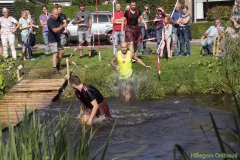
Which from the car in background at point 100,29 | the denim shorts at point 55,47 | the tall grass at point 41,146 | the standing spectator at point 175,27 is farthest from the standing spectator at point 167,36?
the tall grass at point 41,146

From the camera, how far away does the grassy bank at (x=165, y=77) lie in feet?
48.8

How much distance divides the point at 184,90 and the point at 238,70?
175 centimetres

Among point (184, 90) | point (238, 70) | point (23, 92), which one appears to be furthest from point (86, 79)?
point (238, 70)

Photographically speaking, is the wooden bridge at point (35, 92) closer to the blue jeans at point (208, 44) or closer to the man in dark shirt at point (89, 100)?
the man in dark shirt at point (89, 100)

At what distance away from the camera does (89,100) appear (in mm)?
11078

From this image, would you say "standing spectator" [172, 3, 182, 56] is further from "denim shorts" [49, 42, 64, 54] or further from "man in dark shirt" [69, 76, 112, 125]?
"man in dark shirt" [69, 76, 112, 125]

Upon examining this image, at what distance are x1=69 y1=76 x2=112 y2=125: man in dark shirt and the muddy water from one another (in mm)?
305

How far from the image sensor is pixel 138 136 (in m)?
10.9

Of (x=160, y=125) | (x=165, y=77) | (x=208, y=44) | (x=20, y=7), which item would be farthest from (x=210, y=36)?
(x=20, y=7)

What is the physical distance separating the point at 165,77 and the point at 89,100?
511 cm

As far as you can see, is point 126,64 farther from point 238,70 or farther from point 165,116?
point 238,70

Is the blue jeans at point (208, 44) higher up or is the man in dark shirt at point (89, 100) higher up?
the blue jeans at point (208, 44)

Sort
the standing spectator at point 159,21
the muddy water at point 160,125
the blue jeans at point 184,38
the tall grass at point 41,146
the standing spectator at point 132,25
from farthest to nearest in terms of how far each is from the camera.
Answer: the standing spectator at point 159,21 → the blue jeans at point 184,38 → the standing spectator at point 132,25 → the muddy water at point 160,125 → the tall grass at point 41,146

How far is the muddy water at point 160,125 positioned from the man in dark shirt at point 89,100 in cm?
30
